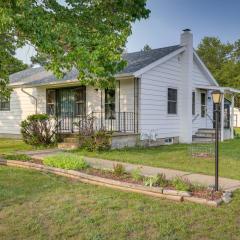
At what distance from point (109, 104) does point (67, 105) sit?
9.74 ft

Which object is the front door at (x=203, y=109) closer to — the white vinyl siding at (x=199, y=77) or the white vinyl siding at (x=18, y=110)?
the white vinyl siding at (x=199, y=77)

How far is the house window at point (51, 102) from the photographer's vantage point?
61.9 feet

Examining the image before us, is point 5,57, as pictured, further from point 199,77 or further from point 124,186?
point 199,77

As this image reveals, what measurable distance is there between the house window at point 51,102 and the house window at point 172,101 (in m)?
6.16

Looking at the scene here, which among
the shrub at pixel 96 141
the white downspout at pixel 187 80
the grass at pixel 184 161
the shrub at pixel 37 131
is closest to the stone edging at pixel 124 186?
the grass at pixel 184 161

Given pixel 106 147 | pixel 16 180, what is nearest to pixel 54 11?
pixel 106 147

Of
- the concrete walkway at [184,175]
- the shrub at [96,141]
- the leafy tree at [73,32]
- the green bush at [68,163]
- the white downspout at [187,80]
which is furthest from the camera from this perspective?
the white downspout at [187,80]

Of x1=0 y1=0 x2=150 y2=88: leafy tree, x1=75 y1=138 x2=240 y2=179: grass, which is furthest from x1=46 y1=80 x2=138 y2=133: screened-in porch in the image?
x1=0 y1=0 x2=150 y2=88: leafy tree

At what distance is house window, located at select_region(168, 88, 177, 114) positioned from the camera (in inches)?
668

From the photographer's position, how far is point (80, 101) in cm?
1766

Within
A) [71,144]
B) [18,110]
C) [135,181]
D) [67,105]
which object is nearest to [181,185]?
[135,181]

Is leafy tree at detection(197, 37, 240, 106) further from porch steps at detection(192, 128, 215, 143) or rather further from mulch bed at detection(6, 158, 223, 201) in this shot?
mulch bed at detection(6, 158, 223, 201)

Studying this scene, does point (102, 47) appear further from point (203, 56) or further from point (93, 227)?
point (203, 56)

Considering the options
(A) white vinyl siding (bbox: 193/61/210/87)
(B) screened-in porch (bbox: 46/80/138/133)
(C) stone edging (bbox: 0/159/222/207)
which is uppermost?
(A) white vinyl siding (bbox: 193/61/210/87)
